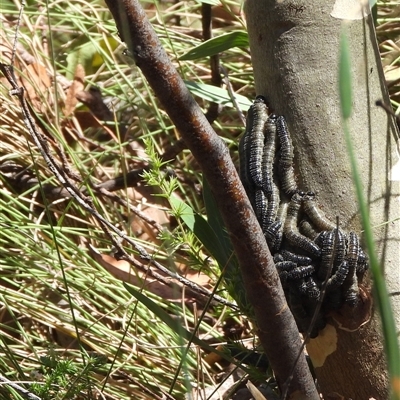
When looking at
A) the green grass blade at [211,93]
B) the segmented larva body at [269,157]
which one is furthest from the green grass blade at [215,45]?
the segmented larva body at [269,157]

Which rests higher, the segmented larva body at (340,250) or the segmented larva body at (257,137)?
the segmented larva body at (257,137)

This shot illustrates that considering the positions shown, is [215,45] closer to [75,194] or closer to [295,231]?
[75,194]

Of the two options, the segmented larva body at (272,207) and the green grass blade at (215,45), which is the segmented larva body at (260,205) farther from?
the green grass blade at (215,45)

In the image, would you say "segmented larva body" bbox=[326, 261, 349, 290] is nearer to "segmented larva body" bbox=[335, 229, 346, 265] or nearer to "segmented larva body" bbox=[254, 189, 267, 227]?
"segmented larva body" bbox=[335, 229, 346, 265]

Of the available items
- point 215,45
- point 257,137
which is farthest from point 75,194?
point 215,45

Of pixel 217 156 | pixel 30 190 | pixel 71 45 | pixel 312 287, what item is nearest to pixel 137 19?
pixel 217 156

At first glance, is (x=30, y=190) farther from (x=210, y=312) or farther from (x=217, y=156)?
(x=217, y=156)
